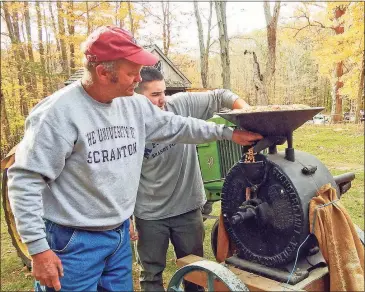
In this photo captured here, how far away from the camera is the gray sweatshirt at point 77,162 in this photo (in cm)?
166

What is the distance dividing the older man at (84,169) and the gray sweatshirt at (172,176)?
1.76 feet

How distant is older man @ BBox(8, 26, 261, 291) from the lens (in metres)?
1.67

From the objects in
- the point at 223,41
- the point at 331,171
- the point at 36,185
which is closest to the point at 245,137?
the point at 36,185

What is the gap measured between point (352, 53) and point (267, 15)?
3.41 m

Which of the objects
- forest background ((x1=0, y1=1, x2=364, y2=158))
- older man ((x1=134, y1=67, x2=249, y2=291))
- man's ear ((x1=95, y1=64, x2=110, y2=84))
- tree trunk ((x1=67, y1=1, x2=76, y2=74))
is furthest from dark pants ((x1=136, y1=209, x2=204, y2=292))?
tree trunk ((x1=67, y1=1, x2=76, y2=74))

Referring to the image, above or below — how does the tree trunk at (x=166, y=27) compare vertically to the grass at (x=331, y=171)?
above

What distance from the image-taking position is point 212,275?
6.22 feet

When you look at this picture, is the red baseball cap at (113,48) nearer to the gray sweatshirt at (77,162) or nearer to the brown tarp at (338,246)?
the gray sweatshirt at (77,162)

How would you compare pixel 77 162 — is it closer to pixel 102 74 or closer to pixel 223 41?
pixel 102 74

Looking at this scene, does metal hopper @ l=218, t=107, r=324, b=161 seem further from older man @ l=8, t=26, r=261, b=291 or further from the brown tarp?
the brown tarp

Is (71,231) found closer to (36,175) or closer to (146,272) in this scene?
(36,175)

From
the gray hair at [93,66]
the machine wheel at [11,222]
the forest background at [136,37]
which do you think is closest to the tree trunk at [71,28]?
the forest background at [136,37]

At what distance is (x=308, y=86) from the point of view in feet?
116

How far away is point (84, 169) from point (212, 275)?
2.69 ft
